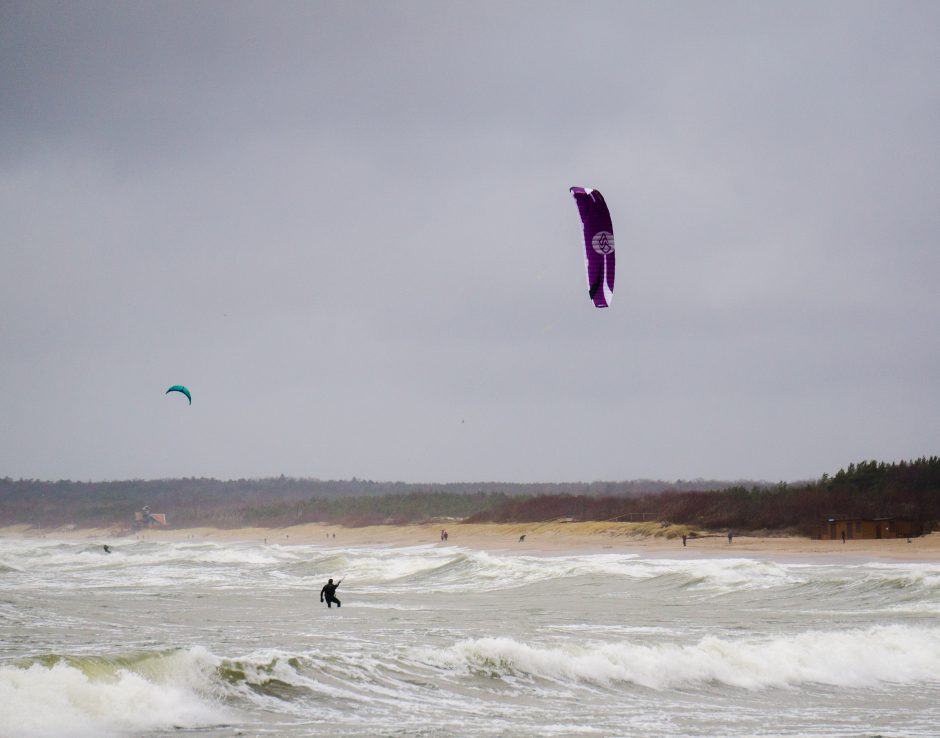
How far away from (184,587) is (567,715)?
19502 mm

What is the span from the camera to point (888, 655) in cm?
1733

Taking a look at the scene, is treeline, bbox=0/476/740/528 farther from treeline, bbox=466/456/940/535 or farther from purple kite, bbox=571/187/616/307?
purple kite, bbox=571/187/616/307

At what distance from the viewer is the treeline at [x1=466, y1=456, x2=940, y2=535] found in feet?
142

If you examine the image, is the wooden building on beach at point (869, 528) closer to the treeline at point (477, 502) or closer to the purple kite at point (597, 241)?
the treeline at point (477, 502)

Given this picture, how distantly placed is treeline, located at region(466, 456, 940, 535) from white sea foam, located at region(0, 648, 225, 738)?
32.6 meters

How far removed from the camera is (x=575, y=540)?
5109 cm

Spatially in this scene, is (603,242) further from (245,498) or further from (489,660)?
(245,498)

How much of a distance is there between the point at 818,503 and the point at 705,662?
31.3 m

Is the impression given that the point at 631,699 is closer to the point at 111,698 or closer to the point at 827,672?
the point at 827,672

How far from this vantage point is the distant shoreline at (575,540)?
3725 cm

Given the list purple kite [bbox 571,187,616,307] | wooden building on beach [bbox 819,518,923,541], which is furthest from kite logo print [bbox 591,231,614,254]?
wooden building on beach [bbox 819,518,923,541]

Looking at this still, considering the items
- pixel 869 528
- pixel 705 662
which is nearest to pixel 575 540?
pixel 869 528

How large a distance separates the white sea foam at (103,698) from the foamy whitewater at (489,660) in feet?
0.10

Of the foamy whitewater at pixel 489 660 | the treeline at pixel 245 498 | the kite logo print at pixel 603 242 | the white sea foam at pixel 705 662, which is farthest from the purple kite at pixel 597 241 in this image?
the treeline at pixel 245 498
